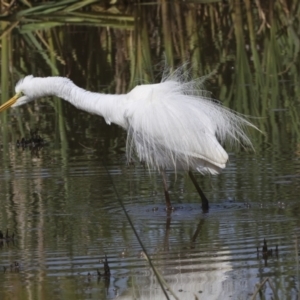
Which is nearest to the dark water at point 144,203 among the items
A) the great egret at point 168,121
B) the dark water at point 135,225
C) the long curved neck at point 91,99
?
the dark water at point 135,225

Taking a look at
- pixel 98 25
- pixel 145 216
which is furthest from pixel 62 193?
pixel 98 25

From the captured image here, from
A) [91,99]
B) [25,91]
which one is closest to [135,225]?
[91,99]

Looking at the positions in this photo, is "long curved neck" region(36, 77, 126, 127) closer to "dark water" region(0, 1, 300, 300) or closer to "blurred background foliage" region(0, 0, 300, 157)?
"dark water" region(0, 1, 300, 300)

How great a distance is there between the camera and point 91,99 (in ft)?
25.6

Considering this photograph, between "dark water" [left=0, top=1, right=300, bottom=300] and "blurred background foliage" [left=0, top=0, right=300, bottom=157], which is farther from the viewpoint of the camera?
"blurred background foliage" [left=0, top=0, right=300, bottom=157]

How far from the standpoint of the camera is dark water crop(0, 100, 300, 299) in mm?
5344

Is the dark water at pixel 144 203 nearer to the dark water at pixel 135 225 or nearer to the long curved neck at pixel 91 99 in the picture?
the dark water at pixel 135 225

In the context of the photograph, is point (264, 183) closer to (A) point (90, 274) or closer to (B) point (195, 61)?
(A) point (90, 274)

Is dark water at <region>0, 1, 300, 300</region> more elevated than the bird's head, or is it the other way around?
the bird's head

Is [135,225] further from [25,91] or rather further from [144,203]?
[25,91]

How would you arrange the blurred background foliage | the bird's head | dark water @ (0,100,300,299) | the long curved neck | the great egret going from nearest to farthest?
dark water @ (0,100,300,299) → the great egret → the long curved neck → the bird's head → the blurred background foliage

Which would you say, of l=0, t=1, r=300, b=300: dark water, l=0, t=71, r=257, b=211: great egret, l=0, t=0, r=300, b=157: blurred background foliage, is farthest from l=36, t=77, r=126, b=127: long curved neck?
l=0, t=0, r=300, b=157: blurred background foliage

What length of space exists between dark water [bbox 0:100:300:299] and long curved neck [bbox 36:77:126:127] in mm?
620

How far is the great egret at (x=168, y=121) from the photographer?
23.9 ft
